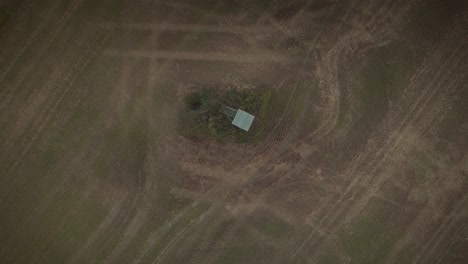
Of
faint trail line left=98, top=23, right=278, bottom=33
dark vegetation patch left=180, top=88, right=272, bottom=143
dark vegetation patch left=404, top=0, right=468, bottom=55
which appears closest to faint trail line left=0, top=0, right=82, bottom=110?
faint trail line left=98, top=23, right=278, bottom=33

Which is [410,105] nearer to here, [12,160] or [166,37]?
[166,37]

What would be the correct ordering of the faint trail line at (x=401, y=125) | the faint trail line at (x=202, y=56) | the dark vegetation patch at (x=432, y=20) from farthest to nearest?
1. the faint trail line at (x=401, y=125)
2. the dark vegetation patch at (x=432, y=20)
3. the faint trail line at (x=202, y=56)

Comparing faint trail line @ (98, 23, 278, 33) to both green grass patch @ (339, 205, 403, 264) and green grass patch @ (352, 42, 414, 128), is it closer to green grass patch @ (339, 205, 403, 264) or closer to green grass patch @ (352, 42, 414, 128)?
green grass patch @ (352, 42, 414, 128)

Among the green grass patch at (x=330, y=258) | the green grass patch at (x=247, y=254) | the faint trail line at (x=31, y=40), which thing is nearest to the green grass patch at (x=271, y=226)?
the green grass patch at (x=247, y=254)

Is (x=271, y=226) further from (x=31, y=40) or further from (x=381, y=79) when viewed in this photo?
(x=31, y=40)

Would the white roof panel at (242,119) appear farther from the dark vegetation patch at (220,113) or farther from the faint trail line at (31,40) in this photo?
the faint trail line at (31,40)

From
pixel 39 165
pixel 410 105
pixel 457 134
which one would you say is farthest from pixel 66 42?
pixel 457 134
